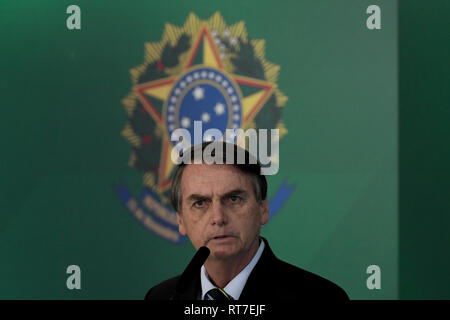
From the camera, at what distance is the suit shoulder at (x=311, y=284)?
3.70 ft

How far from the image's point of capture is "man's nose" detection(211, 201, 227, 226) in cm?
110

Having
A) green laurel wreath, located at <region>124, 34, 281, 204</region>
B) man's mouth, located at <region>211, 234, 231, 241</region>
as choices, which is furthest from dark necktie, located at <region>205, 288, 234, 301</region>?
green laurel wreath, located at <region>124, 34, 281, 204</region>

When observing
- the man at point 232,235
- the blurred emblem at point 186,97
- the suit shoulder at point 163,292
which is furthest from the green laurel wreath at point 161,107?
the man at point 232,235

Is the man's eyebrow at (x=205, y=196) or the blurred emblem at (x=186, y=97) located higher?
the blurred emblem at (x=186, y=97)

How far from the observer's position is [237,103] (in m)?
2.26

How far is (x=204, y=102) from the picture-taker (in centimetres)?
221

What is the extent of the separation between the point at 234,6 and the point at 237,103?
0.44m

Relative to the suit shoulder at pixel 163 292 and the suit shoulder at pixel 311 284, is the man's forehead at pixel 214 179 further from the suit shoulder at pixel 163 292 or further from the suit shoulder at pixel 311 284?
the suit shoulder at pixel 163 292

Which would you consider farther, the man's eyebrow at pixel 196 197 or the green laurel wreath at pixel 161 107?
the green laurel wreath at pixel 161 107

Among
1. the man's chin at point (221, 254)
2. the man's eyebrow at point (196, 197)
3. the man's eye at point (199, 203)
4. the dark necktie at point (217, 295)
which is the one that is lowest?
the dark necktie at point (217, 295)
